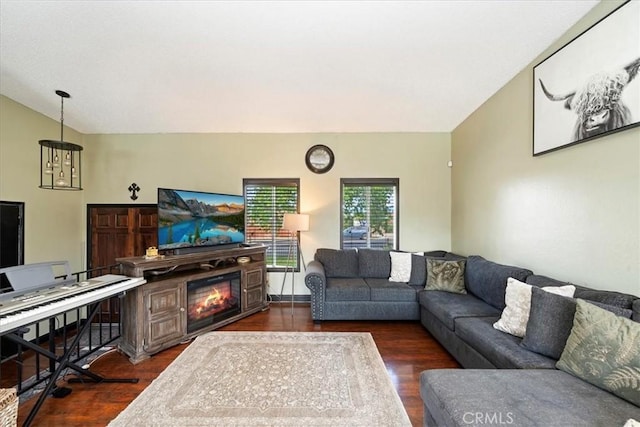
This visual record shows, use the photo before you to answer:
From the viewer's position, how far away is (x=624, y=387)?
1.29 metres

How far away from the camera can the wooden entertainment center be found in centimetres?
268

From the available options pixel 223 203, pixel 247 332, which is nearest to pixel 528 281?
pixel 247 332

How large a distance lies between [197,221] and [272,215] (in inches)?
52.4

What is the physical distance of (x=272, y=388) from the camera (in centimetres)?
214

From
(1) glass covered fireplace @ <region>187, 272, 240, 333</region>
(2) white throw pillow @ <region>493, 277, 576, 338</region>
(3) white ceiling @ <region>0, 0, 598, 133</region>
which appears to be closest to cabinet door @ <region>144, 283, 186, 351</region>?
(1) glass covered fireplace @ <region>187, 272, 240, 333</region>

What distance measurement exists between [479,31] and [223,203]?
3.53 meters

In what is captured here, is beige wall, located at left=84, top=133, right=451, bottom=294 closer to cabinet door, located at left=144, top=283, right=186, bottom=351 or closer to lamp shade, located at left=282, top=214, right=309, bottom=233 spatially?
lamp shade, located at left=282, top=214, right=309, bottom=233

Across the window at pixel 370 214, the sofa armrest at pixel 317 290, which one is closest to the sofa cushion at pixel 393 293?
the sofa armrest at pixel 317 290

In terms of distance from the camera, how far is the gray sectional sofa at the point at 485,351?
1232 millimetres

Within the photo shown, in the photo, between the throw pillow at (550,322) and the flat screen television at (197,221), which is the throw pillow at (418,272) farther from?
the flat screen television at (197,221)

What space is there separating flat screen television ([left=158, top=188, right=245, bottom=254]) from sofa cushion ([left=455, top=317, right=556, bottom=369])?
3.14 meters

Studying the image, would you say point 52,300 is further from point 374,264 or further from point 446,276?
point 446,276

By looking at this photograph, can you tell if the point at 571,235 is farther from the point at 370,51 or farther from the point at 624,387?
the point at 370,51
